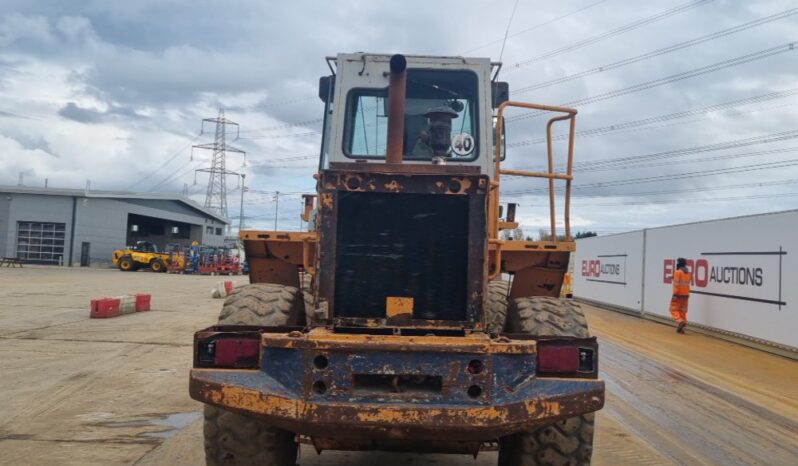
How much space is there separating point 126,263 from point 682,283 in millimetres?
41897

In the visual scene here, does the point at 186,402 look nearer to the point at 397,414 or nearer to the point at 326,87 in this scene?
the point at 326,87

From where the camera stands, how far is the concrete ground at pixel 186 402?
5508mm

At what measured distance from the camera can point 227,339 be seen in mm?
3732

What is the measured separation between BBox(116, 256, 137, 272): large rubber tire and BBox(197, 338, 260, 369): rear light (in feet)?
157

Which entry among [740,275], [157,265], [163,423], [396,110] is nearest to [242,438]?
[396,110]

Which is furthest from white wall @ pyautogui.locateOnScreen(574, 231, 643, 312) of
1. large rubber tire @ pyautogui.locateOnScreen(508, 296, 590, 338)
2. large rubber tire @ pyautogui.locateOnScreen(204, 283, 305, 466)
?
large rubber tire @ pyautogui.locateOnScreen(204, 283, 305, 466)

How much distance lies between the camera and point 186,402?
729 cm

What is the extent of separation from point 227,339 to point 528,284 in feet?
9.34

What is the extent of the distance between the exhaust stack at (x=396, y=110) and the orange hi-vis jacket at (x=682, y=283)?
12565 mm

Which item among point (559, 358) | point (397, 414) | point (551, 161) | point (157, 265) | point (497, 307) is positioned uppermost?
point (551, 161)

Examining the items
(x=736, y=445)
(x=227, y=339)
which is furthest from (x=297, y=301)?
(x=736, y=445)

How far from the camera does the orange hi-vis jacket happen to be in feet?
50.3

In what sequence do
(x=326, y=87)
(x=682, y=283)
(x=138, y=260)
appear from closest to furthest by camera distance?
1. (x=326, y=87)
2. (x=682, y=283)
3. (x=138, y=260)

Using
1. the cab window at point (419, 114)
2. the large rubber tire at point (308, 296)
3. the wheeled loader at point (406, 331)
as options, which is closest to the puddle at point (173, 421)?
the wheeled loader at point (406, 331)
